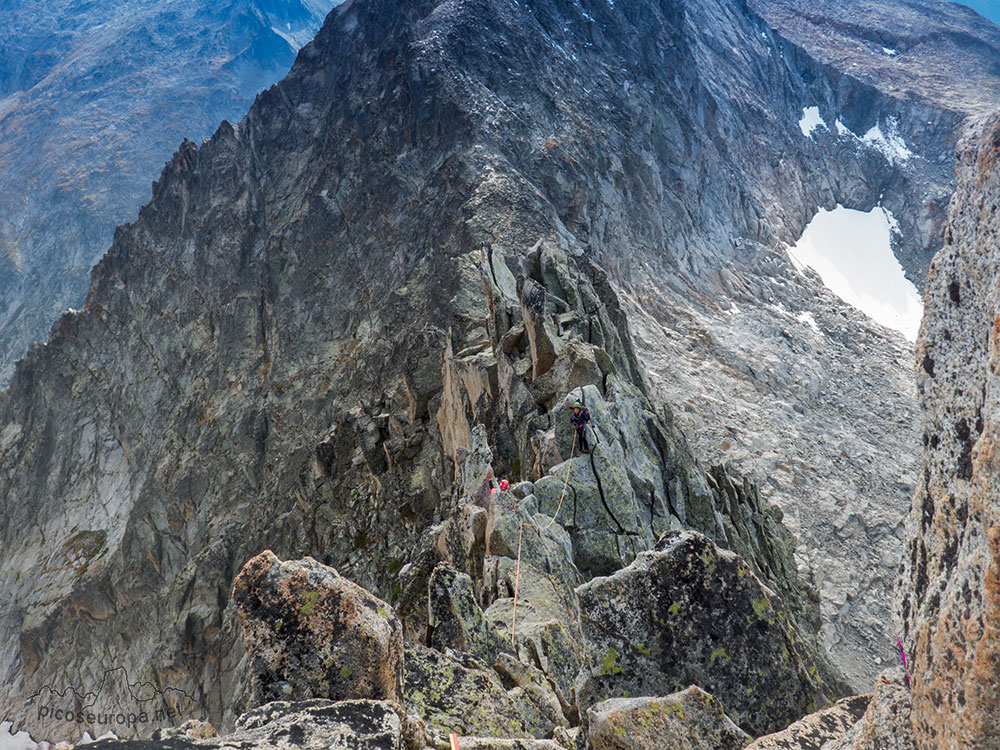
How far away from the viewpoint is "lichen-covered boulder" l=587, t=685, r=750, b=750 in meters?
5.88

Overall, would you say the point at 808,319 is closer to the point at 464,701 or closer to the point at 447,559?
the point at 447,559

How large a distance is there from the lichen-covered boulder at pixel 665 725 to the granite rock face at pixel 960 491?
94.3 inches

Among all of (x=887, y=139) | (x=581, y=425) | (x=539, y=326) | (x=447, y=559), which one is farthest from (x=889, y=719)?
(x=887, y=139)

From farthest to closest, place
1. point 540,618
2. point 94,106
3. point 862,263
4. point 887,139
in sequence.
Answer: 1. point 94,106
2. point 887,139
3. point 862,263
4. point 540,618

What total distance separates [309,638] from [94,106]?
16999cm

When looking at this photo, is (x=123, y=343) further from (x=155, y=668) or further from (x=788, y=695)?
(x=788, y=695)

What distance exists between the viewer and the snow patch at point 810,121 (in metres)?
99.6

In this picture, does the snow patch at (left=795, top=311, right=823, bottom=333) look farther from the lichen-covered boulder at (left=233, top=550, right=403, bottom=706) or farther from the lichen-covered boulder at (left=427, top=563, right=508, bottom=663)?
the lichen-covered boulder at (left=233, top=550, right=403, bottom=706)

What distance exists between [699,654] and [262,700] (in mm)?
4353

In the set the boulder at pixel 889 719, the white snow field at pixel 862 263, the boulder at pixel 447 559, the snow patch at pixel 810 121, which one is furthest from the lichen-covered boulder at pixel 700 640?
the snow patch at pixel 810 121

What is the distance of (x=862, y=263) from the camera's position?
83750mm

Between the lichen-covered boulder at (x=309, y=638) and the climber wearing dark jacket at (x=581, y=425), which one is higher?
the lichen-covered boulder at (x=309, y=638)

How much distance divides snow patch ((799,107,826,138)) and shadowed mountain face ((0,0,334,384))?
4443 inches

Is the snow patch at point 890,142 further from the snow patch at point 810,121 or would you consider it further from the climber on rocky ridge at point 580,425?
the climber on rocky ridge at point 580,425
